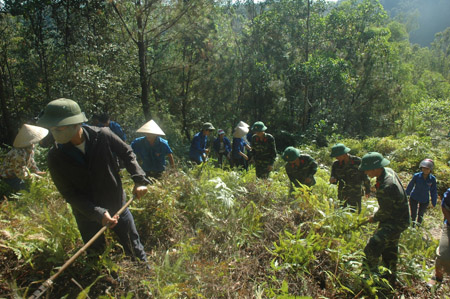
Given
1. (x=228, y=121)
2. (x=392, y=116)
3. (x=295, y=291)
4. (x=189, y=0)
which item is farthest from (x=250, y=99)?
(x=295, y=291)

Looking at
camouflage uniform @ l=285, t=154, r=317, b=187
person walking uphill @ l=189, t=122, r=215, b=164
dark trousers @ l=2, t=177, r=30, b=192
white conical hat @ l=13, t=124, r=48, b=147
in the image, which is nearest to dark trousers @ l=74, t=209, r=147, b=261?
white conical hat @ l=13, t=124, r=48, b=147

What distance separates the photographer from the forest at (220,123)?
278 cm

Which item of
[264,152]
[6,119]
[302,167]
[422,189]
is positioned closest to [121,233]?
[302,167]

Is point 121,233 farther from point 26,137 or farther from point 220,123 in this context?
point 220,123

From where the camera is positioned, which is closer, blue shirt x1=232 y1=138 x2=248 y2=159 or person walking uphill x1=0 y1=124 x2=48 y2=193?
person walking uphill x1=0 y1=124 x2=48 y2=193

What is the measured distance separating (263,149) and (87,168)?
12.6 feet

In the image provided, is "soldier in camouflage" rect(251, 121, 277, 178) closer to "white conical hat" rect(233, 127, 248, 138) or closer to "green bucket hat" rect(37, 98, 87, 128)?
"white conical hat" rect(233, 127, 248, 138)

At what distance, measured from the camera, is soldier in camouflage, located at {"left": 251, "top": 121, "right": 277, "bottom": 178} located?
565cm

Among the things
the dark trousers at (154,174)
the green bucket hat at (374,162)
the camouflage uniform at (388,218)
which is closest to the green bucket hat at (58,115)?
the dark trousers at (154,174)

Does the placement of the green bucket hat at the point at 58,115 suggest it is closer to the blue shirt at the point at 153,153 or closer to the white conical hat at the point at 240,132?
the blue shirt at the point at 153,153

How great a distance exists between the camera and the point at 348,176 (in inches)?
179

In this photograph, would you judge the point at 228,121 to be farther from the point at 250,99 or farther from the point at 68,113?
the point at 68,113

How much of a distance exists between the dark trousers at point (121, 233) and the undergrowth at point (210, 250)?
108 mm

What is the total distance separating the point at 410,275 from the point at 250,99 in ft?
40.9
